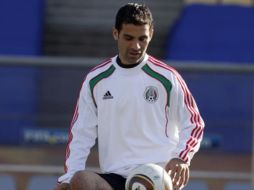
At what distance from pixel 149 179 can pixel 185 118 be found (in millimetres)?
568

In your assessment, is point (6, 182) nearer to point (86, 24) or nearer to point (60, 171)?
point (60, 171)

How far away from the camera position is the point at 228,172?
30.1 ft

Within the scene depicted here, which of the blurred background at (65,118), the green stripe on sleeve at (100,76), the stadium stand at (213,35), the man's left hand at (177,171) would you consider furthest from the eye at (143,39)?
the stadium stand at (213,35)

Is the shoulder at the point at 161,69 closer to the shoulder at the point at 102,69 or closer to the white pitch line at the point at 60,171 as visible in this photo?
the shoulder at the point at 102,69

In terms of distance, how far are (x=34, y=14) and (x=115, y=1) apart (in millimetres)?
1633

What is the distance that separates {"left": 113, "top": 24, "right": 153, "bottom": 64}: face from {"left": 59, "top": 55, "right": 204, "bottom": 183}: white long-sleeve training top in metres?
0.13

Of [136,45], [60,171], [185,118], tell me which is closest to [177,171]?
[185,118]

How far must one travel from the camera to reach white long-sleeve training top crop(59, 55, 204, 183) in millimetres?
6082

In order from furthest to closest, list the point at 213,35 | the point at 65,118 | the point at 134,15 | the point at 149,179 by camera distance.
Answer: the point at 213,35 → the point at 65,118 → the point at 134,15 → the point at 149,179

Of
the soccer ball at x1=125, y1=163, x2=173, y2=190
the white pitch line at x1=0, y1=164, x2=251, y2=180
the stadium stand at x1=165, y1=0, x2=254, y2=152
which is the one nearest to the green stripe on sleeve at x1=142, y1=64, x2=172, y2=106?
the soccer ball at x1=125, y1=163, x2=173, y2=190

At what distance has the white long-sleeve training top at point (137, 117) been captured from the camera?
6082 mm

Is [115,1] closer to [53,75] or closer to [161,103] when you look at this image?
[53,75]

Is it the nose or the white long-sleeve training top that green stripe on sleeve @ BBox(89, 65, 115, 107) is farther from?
the nose

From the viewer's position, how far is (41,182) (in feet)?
30.1
